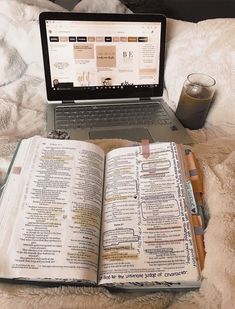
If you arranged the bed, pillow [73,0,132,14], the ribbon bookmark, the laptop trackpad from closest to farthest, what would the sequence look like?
the bed < the ribbon bookmark < the laptop trackpad < pillow [73,0,132,14]

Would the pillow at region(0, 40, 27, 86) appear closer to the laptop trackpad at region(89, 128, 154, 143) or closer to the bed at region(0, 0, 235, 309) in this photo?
the bed at region(0, 0, 235, 309)

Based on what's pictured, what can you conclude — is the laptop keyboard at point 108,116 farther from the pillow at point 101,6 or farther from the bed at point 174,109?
the pillow at point 101,6

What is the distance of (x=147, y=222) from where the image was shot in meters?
0.49

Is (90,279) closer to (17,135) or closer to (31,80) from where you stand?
(17,135)

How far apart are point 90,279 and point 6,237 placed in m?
0.13

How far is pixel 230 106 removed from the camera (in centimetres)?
76

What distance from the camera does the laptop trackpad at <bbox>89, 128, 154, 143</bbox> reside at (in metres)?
0.75

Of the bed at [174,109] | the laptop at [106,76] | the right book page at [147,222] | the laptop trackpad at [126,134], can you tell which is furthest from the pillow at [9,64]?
the right book page at [147,222]

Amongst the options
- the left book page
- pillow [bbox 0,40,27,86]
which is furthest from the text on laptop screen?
the left book page

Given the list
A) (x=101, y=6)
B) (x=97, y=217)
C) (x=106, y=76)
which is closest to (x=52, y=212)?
(x=97, y=217)

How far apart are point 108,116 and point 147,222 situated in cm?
39

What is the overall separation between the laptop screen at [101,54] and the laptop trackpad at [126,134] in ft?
0.42

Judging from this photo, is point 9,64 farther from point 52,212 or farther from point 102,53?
point 52,212

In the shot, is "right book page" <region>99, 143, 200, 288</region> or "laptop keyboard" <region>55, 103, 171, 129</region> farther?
"laptop keyboard" <region>55, 103, 171, 129</region>
